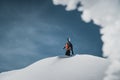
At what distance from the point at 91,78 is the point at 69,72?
322 cm

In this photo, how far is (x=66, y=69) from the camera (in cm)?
4938

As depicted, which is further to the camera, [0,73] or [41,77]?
[0,73]

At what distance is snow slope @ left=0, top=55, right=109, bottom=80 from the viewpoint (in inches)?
1881

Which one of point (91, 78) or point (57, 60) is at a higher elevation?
point (57, 60)

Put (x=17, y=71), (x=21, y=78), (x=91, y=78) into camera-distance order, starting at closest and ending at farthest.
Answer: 1. (x=91, y=78)
2. (x=21, y=78)
3. (x=17, y=71)

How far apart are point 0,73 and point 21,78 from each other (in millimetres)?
8565

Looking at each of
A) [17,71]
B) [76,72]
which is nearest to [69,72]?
[76,72]

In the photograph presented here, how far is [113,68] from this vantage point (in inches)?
1884

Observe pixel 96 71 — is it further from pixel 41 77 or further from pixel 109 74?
pixel 41 77

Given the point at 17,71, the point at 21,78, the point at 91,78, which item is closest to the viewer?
the point at 91,78

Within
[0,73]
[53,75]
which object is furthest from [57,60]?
[0,73]

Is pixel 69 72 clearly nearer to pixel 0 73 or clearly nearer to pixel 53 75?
pixel 53 75

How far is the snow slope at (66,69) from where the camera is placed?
157 feet

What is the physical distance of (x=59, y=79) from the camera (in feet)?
156
